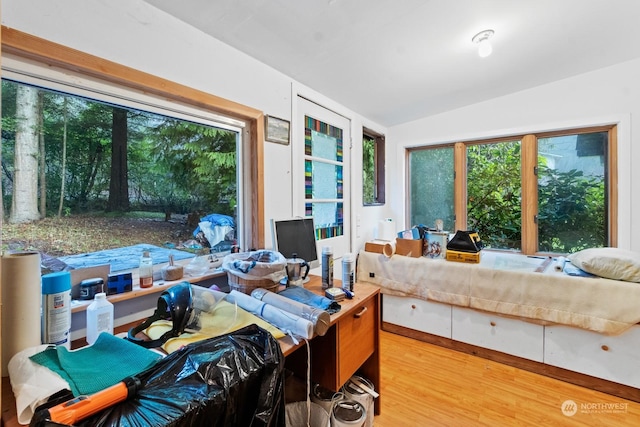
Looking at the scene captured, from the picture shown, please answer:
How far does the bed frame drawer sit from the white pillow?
317 mm

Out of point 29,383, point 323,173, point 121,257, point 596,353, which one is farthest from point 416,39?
point 596,353

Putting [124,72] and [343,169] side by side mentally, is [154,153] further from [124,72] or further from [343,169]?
[343,169]

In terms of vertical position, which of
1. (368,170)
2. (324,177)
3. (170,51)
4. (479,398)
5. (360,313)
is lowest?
(479,398)

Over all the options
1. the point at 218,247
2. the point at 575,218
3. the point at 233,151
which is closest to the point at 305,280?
the point at 218,247

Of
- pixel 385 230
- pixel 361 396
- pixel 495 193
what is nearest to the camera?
pixel 361 396

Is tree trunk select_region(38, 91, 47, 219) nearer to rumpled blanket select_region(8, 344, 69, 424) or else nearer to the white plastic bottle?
the white plastic bottle

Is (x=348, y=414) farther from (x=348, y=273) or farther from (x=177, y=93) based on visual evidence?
(x=177, y=93)

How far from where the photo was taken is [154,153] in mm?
Result: 1403

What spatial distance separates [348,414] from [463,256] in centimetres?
160

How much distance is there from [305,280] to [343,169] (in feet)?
4.29

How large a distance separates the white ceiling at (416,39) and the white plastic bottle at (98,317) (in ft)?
4.11

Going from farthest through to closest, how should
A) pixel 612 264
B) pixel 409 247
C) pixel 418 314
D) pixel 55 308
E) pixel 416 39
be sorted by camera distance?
pixel 409 247 < pixel 418 314 < pixel 612 264 < pixel 416 39 < pixel 55 308

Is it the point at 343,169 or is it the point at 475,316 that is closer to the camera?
the point at 475,316

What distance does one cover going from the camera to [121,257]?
4.28 feet
